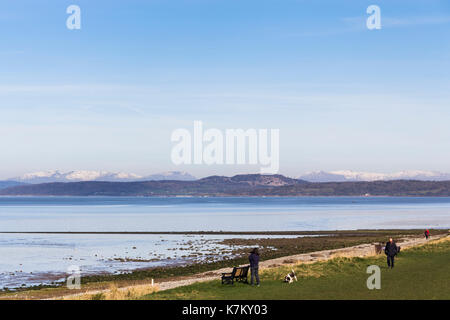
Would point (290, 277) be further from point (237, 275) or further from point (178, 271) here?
point (178, 271)

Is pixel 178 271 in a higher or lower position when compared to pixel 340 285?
lower

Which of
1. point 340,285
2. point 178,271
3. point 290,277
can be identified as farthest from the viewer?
point 178,271

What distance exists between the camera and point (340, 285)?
969 inches

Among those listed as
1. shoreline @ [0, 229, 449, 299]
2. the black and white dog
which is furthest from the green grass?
shoreline @ [0, 229, 449, 299]

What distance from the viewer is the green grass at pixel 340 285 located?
21797mm

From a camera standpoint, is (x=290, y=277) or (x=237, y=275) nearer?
(x=237, y=275)

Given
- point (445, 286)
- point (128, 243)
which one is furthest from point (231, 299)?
point (128, 243)

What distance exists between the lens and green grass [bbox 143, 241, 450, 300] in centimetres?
2180

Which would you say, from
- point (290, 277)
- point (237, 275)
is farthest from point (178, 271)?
point (290, 277)

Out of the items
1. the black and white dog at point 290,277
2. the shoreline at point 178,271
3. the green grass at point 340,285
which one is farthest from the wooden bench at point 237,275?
the shoreline at point 178,271

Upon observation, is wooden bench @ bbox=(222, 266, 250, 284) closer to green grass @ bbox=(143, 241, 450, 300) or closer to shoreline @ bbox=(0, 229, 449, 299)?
green grass @ bbox=(143, 241, 450, 300)

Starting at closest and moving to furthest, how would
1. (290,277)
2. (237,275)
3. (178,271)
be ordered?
(237,275), (290,277), (178,271)
